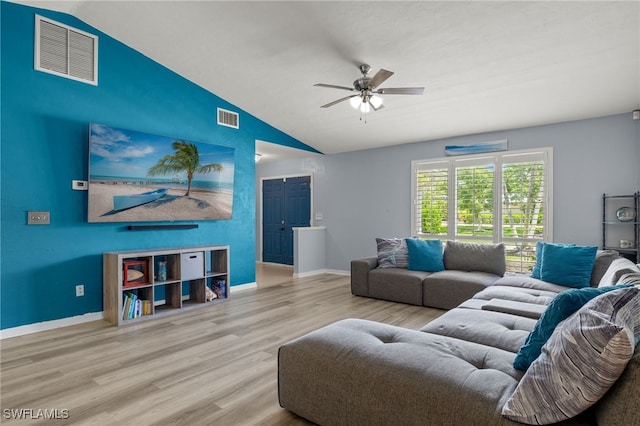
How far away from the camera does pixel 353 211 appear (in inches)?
276

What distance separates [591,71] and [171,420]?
16.3ft

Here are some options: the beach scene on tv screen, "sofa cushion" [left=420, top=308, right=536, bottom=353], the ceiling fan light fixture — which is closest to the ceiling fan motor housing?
the ceiling fan light fixture

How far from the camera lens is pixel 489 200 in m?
5.48

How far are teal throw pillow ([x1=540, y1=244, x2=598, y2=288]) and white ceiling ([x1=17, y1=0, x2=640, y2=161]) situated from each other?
1.91 meters

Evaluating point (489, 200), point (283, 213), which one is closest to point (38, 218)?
point (283, 213)

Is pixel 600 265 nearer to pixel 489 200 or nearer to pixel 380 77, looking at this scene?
pixel 489 200

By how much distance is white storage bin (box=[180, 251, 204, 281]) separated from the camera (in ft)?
14.5

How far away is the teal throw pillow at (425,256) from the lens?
494 cm

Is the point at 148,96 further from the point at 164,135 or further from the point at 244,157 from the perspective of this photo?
the point at 244,157

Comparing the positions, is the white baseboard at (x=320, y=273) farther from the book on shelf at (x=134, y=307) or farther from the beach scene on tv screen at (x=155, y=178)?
the book on shelf at (x=134, y=307)

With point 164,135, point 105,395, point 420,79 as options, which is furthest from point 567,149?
point 105,395

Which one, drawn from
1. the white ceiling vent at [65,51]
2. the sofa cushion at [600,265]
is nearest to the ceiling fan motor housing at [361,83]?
the white ceiling vent at [65,51]

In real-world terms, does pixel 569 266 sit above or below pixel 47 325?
above

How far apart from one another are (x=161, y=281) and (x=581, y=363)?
4226 millimetres
